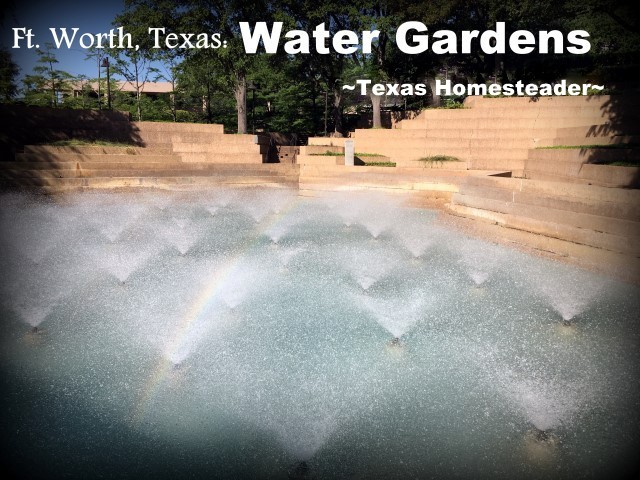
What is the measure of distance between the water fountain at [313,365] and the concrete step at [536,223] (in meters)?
0.88

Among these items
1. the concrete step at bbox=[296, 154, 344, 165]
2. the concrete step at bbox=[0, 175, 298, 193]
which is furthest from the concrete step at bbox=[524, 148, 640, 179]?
the concrete step at bbox=[0, 175, 298, 193]

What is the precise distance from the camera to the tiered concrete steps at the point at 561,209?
27.1 ft

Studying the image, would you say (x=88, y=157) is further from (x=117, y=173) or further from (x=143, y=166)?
(x=143, y=166)

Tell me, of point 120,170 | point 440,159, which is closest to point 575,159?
point 440,159

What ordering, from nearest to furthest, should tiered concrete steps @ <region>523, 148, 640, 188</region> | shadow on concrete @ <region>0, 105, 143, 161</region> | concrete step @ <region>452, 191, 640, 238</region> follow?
concrete step @ <region>452, 191, 640, 238</region>
tiered concrete steps @ <region>523, 148, 640, 188</region>
shadow on concrete @ <region>0, 105, 143, 161</region>

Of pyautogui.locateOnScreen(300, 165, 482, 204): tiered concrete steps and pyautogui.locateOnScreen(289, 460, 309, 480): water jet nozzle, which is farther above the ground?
pyautogui.locateOnScreen(300, 165, 482, 204): tiered concrete steps

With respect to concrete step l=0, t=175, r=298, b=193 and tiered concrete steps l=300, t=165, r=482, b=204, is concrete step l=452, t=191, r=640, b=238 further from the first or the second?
concrete step l=0, t=175, r=298, b=193

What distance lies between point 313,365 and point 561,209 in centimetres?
804

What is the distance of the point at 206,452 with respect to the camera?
3.98 m

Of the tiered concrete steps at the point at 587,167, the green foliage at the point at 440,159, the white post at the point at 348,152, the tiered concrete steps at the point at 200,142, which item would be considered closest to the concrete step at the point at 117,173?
the tiered concrete steps at the point at 200,142

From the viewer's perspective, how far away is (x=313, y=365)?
5.22 m

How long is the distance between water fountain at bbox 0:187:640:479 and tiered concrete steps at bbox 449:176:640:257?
98cm

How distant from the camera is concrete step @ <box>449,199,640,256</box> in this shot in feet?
26.8

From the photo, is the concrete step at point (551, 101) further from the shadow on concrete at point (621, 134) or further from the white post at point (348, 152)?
the white post at point (348, 152)
